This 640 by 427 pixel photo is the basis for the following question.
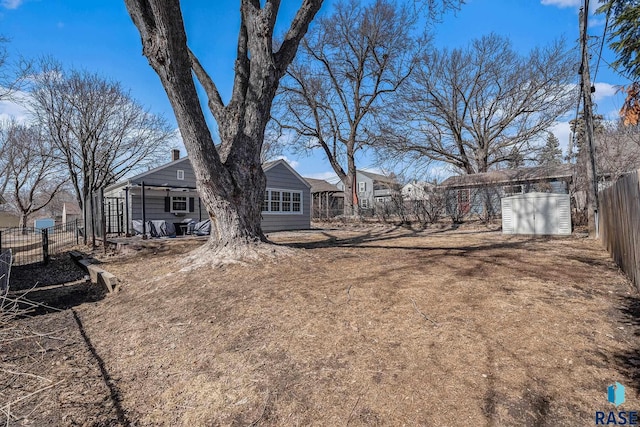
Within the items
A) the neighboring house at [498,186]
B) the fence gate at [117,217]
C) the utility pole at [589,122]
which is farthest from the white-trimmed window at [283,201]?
the utility pole at [589,122]

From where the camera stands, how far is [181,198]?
14.1 meters

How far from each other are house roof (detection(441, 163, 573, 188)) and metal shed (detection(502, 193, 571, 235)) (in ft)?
23.7

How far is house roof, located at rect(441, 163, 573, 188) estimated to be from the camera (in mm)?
16434

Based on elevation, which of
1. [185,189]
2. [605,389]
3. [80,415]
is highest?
[185,189]

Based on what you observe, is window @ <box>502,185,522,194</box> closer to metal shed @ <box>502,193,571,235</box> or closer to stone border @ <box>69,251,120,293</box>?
metal shed @ <box>502,193,571,235</box>

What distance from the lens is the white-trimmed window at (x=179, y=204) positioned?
13.8 m

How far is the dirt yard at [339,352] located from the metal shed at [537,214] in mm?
5175

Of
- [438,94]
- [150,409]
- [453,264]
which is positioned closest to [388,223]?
[438,94]

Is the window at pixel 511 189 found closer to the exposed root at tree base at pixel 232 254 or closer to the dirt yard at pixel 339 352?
the dirt yard at pixel 339 352

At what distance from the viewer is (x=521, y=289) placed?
3.58 meters

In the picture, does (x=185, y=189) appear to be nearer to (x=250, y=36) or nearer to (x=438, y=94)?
(x=250, y=36)

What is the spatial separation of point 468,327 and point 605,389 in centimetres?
93

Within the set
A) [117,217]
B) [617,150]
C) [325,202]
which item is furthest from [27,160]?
[617,150]

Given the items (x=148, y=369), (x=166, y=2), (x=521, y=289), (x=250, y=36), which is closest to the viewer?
(x=148, y=369)
